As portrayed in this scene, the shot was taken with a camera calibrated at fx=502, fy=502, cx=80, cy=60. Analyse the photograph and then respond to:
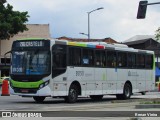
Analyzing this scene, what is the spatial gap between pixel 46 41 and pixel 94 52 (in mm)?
3975

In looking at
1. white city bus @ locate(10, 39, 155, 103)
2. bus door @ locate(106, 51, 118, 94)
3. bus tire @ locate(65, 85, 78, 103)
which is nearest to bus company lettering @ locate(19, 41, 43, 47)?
white city bus @ locate(10, 39, 155, 103)

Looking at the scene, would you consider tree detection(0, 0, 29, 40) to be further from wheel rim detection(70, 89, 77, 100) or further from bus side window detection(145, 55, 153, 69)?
wheel rim detection(70, 89, 77, 100)

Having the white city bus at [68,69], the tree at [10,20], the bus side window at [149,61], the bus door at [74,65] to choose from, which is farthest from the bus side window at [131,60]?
the tree at [10,20]

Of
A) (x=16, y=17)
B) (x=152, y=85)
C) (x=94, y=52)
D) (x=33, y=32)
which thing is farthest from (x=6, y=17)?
(x=94, y=52)

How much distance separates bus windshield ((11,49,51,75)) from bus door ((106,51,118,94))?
5.68 metres

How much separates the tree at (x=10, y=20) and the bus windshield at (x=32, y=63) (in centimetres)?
4033

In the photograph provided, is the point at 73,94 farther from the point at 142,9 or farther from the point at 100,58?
the point at 142,9

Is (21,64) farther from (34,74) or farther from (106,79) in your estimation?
(106,79)

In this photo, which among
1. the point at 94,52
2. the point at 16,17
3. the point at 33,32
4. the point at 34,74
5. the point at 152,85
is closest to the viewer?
the point at 34,74

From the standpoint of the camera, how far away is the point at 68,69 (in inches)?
1017

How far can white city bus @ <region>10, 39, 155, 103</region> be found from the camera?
2483 cm

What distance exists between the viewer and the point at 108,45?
29703 mm

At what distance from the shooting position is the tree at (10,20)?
2598 inches

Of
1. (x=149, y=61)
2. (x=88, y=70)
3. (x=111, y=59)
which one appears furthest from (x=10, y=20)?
(x=88, y=70)
